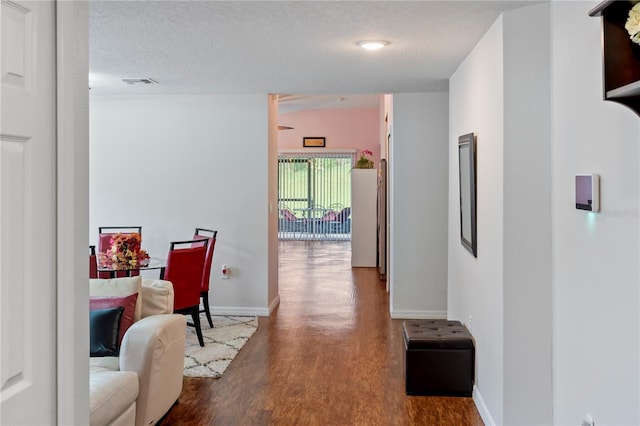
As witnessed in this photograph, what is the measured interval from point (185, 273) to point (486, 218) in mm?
2575

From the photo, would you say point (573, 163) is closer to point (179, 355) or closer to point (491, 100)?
point (491, 100)

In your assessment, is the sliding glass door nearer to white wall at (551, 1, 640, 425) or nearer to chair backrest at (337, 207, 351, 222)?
chair backrest at (337, 207, 351, 222)

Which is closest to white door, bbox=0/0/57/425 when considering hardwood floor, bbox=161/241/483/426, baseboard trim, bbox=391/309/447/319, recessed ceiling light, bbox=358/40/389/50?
hardwood floor, bbox=161/241/483/426

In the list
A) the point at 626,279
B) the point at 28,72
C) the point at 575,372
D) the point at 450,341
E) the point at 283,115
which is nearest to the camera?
the point at 28,72

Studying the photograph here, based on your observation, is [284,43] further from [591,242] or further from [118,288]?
[591,242]

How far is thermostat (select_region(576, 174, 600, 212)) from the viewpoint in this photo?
2.09 m

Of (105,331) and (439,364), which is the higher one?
(105,331)

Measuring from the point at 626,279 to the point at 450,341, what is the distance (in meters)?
2.04

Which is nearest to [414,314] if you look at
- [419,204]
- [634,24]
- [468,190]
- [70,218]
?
[419,204]

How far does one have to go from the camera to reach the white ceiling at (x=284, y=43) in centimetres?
309

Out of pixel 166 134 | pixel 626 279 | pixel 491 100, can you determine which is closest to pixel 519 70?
pixel 491 100

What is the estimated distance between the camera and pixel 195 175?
20.8 feet

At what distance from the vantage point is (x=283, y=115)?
13.9 m

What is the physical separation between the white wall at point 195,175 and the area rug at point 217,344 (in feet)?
1.31
